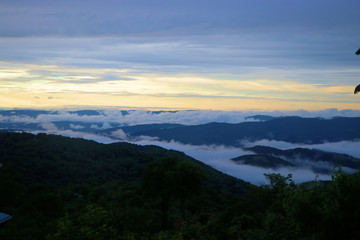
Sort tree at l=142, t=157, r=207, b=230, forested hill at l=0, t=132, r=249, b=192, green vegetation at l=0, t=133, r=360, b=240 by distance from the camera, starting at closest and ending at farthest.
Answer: green vegetation at l=0, t=133, r=360, b=240 < tree at l=142, t=157, r=207, b=230 < forested hill at l=0, t=132, r=249, b=192

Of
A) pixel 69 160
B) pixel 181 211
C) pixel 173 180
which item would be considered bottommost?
pixel 69 160

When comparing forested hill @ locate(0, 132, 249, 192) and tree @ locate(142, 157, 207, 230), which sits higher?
tree @ locate(142, 157, 207, 230)

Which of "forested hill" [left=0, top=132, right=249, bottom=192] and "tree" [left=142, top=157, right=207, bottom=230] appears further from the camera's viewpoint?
"forested hill" [left=0, top=132, right=249, bottom=192]

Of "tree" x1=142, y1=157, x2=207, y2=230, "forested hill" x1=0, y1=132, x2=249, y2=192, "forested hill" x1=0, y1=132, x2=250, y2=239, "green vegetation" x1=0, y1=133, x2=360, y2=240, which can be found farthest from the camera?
"forested hill" x1=0, y1=132, x2=249, y2=192

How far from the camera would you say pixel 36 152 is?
115125mm

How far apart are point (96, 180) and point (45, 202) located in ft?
199

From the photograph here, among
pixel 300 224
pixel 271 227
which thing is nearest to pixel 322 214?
pixel 300 224

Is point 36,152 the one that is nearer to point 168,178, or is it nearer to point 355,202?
point 168,178

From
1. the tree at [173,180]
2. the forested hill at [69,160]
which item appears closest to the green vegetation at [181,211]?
the tree at [173,180]

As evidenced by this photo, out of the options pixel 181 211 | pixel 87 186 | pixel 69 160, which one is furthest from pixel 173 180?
pixel 69 160

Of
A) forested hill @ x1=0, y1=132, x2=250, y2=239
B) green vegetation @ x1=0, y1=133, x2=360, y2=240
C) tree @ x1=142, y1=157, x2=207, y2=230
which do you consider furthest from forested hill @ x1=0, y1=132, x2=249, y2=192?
tree @ x1=142, y1=157, x2=207, y2=230

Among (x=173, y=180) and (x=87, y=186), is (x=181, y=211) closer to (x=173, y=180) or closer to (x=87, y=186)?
(x=173, y=180)

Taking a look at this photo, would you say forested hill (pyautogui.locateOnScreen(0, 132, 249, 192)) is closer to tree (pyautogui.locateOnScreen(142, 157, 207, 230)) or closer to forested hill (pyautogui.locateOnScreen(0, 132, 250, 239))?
forested hill (pyautogui.locateOnScreen(0, 132, 250, 239))

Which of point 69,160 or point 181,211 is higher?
point 181,211
